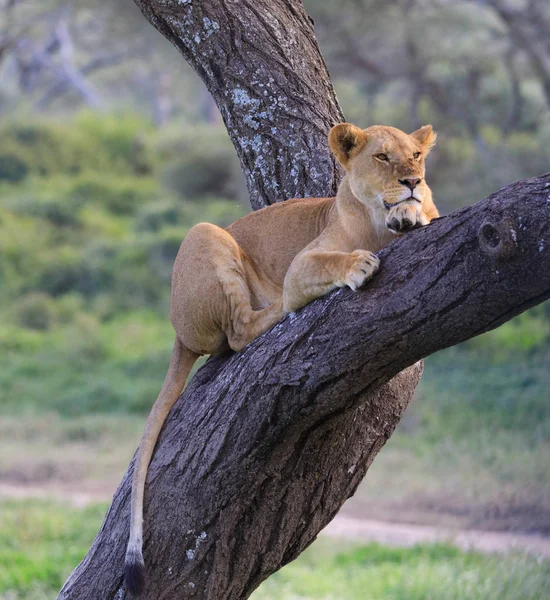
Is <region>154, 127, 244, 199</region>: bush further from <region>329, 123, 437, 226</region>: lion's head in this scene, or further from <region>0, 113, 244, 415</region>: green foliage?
<region>329, 123, 437, 226</region>: lion's head

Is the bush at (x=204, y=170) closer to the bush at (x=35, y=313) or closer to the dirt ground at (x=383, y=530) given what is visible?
the bush at (x=35, y=313)

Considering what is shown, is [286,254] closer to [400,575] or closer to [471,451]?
[400,575]

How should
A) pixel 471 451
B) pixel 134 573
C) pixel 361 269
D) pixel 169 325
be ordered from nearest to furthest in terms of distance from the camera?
pixel 361 269, pixel 134 573, pixel 471 451, pixel 169 325

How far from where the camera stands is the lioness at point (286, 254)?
115 inches

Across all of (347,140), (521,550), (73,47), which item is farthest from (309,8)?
(73,47)

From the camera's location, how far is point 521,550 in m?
5.48

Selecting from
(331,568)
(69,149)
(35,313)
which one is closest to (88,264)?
(35,313)

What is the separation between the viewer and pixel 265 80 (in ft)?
12.7

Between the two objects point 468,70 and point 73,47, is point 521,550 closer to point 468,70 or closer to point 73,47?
point 468,70

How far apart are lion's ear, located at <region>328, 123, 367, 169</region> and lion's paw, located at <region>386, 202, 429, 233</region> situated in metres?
0.42

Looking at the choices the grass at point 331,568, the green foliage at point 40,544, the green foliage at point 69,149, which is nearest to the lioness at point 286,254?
the grass at point 331,568

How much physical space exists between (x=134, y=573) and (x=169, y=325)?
35.4 ft

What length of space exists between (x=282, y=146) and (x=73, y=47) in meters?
30.7

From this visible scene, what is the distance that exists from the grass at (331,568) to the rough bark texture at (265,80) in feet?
8.74
